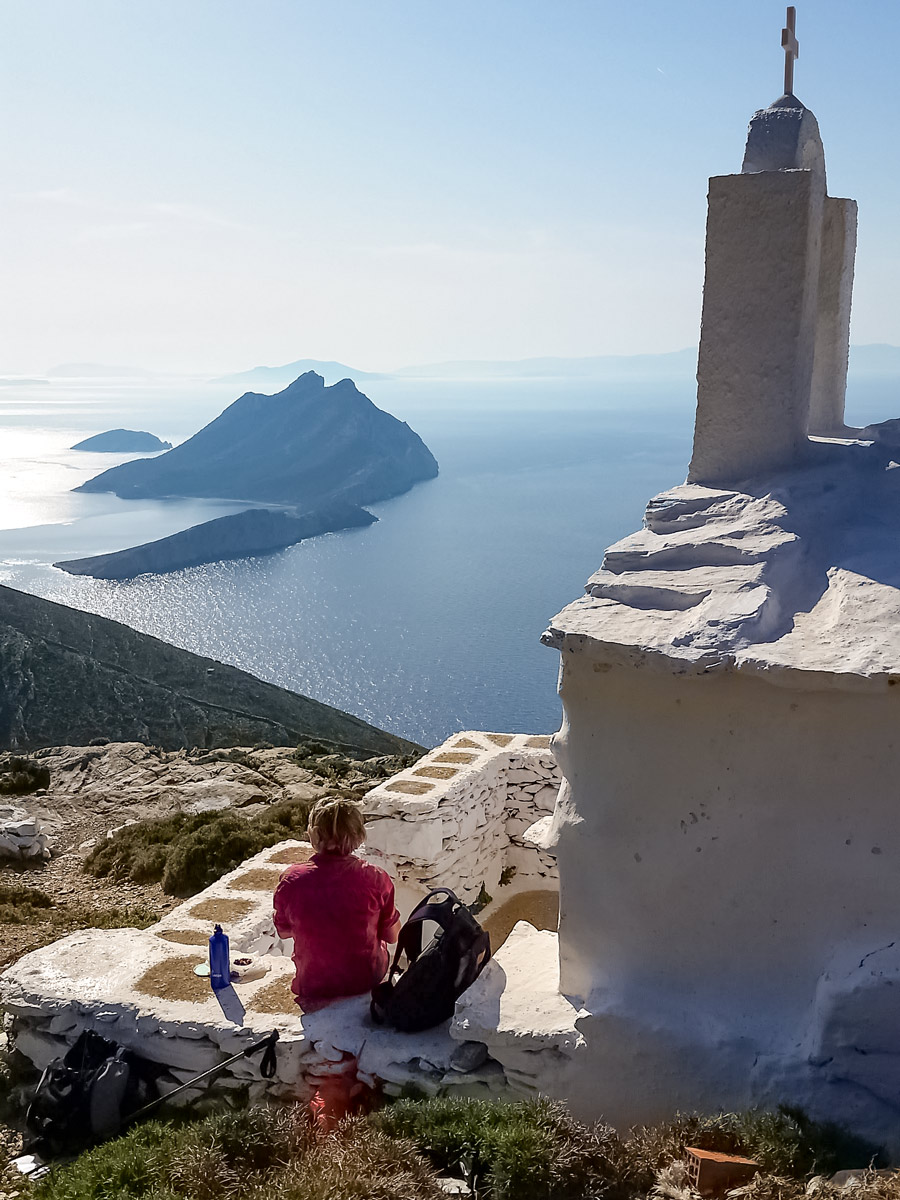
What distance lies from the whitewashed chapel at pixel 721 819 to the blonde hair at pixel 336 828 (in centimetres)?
87

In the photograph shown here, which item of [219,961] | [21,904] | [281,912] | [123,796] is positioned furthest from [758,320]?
[123,796]

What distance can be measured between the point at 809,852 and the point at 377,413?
3835 inches

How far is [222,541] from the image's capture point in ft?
228

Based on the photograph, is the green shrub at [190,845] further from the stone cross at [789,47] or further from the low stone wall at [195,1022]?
the stone cross at [789,47]

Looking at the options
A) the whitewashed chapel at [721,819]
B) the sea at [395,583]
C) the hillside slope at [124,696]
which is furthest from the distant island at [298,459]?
the whitewashed chapel at [721,819]

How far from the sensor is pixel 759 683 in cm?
432

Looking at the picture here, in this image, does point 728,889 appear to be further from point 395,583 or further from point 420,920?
point 395,583

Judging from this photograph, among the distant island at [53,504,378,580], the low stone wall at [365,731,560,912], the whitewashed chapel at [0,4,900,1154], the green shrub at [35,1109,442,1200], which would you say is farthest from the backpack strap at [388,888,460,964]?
the distant island at [53,504,378,580]

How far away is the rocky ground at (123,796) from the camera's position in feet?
27.9

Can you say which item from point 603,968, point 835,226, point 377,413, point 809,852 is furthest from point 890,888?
point 377,413

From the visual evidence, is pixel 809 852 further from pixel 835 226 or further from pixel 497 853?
pixel 497 853

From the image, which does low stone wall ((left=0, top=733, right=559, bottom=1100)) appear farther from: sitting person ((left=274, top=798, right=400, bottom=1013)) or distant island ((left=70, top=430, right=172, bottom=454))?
distant island ((left=70, top=430, right=172, bottom=454))

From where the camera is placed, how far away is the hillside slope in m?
18.1

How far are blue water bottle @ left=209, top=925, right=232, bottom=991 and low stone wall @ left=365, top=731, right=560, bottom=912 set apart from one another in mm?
2704
